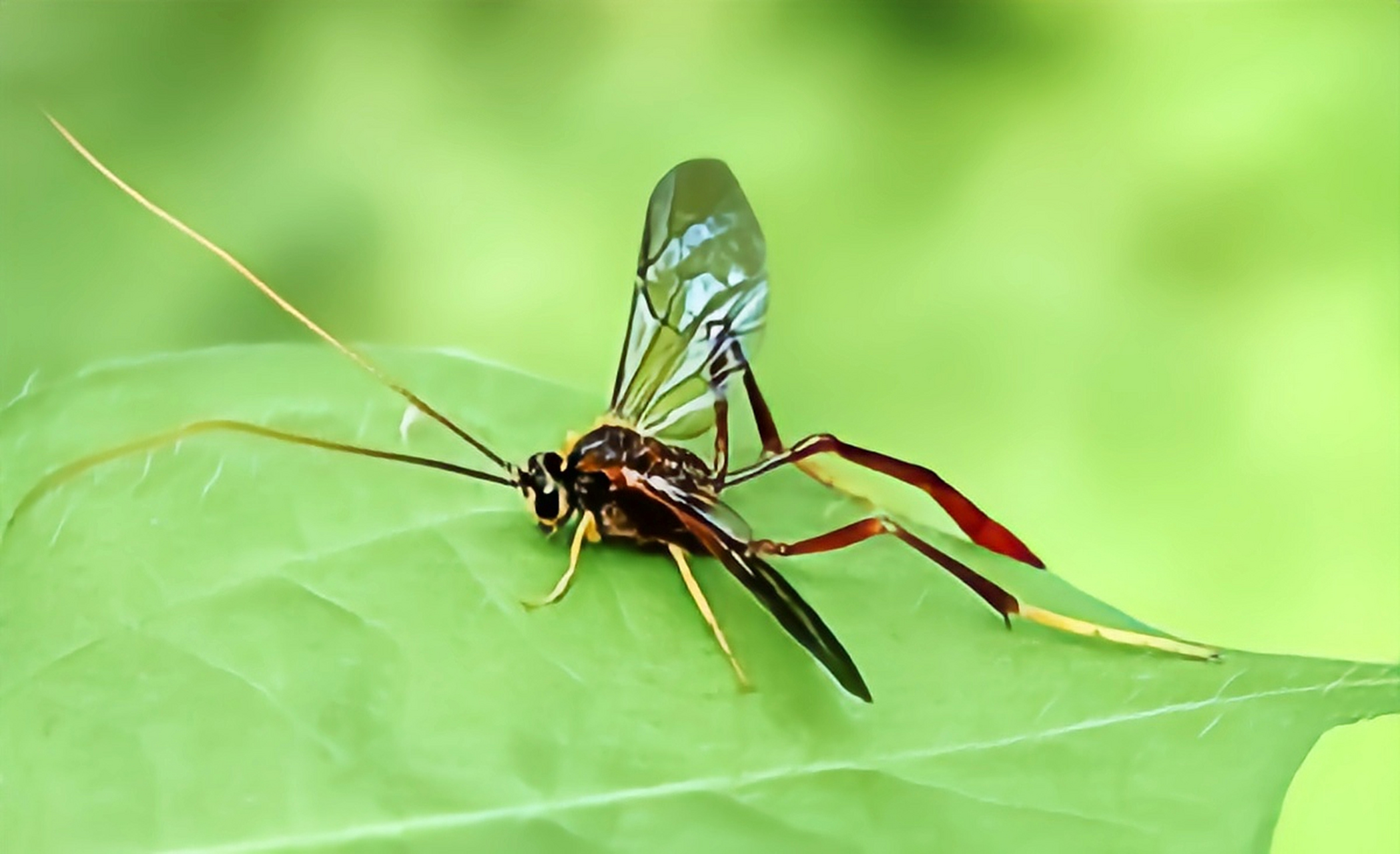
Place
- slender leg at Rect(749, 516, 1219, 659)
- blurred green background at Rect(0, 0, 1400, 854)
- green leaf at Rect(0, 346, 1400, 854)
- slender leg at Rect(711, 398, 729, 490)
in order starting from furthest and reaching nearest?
blurred green background at Rect(0, 0, 1400, 854), slender leg at Rect(711, 398, 729, 490), slender leg at Rect(749, 516, 1219, 659), green leaf at Rect(0, 346, 1400, 854)

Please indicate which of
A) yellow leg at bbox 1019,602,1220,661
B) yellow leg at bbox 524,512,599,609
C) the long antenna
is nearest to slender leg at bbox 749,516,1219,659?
yellow leg at bbox 1019,602,1220,661

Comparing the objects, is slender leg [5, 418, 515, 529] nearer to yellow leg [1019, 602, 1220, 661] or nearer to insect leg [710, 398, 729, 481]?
insect leg [710, 398, 729, 481]

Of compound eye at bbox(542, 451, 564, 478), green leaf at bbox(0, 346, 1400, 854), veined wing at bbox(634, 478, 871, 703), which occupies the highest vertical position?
compound eye at bbox(542, 451, 564, 478)

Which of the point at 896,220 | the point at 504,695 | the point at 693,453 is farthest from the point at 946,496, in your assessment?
the point at 896,220

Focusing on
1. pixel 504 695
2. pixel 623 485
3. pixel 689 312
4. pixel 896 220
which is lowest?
pixel 504 695

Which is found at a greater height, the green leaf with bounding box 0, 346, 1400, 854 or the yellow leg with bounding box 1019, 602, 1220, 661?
the yellow leg with bounding box 1019, 602, 1220, 661

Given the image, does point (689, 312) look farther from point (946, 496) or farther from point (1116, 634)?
point (1116, 634)

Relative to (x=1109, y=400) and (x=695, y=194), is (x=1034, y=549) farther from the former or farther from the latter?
(x=695, y=194)
